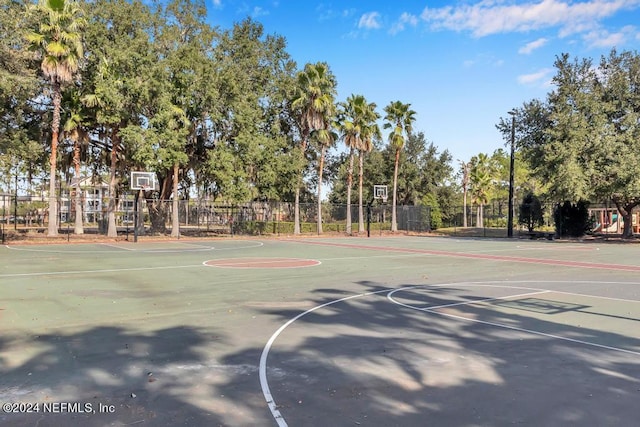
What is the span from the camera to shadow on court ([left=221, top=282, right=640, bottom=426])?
4.42m

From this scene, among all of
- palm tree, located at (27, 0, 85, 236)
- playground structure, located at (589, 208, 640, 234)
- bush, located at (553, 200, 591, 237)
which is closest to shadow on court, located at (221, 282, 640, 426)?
palm tree, located at (27, 0, 85, 236)

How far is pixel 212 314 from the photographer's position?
8.78 meters

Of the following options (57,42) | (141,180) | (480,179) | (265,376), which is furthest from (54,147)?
(480,179)

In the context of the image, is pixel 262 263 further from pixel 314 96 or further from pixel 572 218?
pixel 572 218

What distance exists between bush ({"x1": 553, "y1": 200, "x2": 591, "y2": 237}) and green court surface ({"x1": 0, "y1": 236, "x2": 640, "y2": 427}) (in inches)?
1074

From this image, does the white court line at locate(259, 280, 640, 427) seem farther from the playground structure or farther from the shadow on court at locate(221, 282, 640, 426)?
the playground structure

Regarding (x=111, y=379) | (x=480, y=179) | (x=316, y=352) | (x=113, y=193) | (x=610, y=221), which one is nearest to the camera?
(x=111, y=379)

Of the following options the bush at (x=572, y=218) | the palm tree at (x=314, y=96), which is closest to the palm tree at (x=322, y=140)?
the palm tree at (x=314, y=96)

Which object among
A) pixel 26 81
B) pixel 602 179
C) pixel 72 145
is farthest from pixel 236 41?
pixel 602 179

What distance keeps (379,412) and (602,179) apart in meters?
32.4

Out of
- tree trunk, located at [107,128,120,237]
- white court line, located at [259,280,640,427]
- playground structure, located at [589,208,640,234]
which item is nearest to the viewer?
white court line, located at [259,280,640,427]

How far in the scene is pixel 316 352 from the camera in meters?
6.43

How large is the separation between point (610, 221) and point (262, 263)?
4699cm

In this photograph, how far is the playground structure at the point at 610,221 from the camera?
1889 inches
